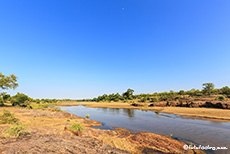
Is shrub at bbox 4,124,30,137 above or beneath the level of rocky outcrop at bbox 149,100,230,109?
above

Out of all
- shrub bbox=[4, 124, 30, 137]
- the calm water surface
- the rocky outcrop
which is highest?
shrub bbox=[4, 124, 30, 137]

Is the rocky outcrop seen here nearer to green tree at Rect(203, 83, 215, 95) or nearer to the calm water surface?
the calm water surface

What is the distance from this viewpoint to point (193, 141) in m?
11.8

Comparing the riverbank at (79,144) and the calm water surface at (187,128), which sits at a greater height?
the riverbank at (79,144)

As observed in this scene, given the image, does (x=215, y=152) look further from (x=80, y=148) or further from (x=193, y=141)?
(x=80, y=148)

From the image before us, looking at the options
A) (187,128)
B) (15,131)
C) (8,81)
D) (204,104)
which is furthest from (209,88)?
(8,81)

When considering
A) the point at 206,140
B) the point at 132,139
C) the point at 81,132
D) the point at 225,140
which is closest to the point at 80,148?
the point at 81,132

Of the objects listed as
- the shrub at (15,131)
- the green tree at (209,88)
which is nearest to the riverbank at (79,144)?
the shrub at (15,131)

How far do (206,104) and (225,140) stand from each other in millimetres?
29868

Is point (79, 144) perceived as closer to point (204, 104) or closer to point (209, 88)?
point (204, 104)

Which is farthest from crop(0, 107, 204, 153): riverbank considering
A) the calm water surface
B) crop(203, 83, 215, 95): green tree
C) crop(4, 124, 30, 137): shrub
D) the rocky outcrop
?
crop(203, 83, 215, 95): green tree

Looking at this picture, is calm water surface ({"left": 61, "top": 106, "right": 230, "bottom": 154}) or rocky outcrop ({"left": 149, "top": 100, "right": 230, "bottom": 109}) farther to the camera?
rocky outcrop ({"left": 149, "top": 100, "right": 230, "bottom": 109})

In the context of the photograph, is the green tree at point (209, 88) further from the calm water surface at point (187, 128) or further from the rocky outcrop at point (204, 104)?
the calm water surface at point (187, 128)

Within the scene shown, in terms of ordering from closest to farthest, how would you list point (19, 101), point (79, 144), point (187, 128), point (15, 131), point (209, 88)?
1. point (79, 144)
2. point (15, 131)
3. point (187, 128)
4. point (19, 101)
5. point (209, 88)
